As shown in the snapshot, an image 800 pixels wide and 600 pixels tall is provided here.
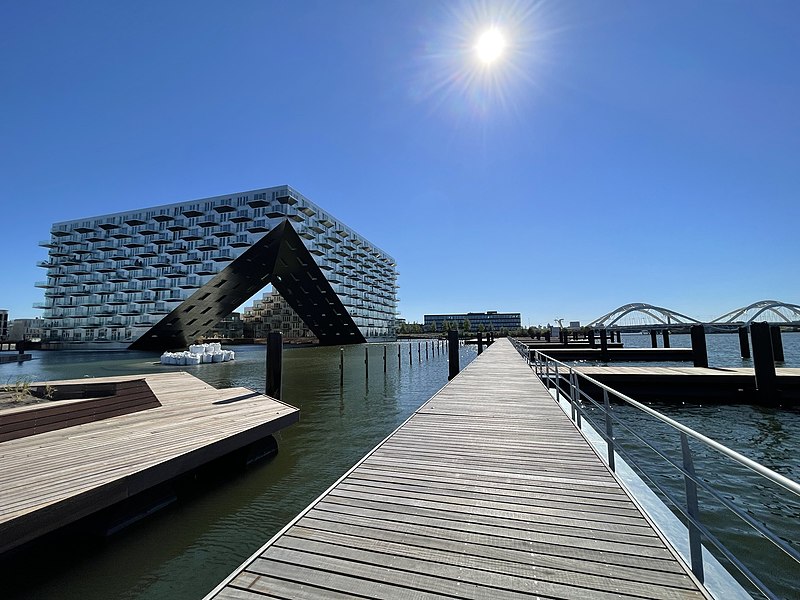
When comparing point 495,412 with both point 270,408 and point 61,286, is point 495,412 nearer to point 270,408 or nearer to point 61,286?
Result: point 270,408

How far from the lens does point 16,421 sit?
21.4 feet

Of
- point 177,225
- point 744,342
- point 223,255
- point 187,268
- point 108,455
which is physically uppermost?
point 177,225

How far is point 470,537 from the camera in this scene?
309 centimetres

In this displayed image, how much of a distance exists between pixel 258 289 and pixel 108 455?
59666 mm

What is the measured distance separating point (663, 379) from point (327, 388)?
15.3 metres

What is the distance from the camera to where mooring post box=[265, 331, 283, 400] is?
1245cm

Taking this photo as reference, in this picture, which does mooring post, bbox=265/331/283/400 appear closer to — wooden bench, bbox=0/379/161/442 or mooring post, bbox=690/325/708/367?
wooden bench, bbox=0/379/161/442

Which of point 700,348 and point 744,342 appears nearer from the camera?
point 700,348

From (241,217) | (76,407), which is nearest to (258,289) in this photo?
(241,217)

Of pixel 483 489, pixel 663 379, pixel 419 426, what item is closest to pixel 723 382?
pixel 663 379

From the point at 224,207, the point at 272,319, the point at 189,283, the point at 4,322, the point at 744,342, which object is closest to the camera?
the point at 744,342

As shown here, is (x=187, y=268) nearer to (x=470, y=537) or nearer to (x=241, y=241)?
(x=241, y=241)

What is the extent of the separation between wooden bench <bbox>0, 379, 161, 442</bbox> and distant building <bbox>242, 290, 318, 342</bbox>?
8706cm

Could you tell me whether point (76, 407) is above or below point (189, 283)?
below
